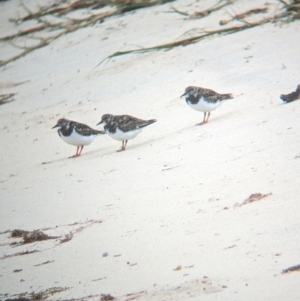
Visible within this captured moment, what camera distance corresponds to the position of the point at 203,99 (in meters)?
8.23

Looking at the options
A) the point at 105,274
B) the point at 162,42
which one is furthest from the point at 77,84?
the point at 105,274

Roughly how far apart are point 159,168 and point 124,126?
1.57 meters

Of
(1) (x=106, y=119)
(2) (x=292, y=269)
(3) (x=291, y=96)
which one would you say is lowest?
(1) (x=106, y=119)

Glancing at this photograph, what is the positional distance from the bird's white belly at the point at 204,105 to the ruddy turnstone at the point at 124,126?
0.49 metres

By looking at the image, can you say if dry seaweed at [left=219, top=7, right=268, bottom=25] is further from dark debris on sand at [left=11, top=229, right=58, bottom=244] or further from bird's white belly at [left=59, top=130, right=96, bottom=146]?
dark debris on sand at [left=11, top=229, right=58, bottom=244]

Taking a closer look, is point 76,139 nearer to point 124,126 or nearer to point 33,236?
point 124,126

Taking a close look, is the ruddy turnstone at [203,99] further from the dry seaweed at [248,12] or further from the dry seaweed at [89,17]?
the dry seaweed at [248,12]

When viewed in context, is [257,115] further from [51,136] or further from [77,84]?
[77,84]

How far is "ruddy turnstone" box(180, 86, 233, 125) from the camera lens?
8188 mm

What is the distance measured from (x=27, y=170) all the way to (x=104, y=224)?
271cm

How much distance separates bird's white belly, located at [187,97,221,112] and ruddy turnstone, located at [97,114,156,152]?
0.49 metres

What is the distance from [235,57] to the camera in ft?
31.4

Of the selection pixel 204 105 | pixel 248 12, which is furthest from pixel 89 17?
pixel 204 105

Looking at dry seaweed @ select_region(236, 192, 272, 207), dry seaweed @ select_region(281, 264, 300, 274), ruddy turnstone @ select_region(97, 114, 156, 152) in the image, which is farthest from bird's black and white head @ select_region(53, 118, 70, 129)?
dry seaweed @ select_region(281, 264, 300, 274)
